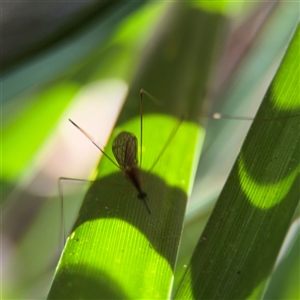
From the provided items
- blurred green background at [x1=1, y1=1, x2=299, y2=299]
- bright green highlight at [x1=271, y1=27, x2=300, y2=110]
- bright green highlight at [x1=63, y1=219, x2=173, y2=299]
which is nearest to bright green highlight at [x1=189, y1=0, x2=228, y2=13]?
blurred green background at [x1=1, y1=1, x2=299, y2=299]

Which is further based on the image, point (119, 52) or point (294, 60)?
point (119, 52)

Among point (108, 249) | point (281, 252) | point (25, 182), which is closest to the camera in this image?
point (108, 249)

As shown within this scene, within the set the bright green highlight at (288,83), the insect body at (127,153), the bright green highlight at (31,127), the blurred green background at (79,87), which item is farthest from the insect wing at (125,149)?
the bright green highlight at (288,83)

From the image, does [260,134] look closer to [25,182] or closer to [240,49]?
[240,49]

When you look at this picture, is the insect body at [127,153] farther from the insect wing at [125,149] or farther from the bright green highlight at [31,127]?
the bright green highlight at [31,127]

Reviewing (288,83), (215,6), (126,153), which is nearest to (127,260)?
(126,153)

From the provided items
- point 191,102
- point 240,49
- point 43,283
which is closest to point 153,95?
point 191,102
